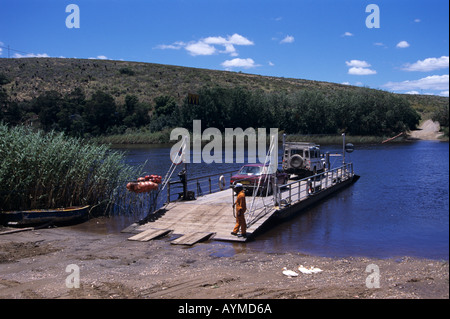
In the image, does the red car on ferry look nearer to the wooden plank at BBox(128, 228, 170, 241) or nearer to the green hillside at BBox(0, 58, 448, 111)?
the wooden plank at BBox(128, 228, 170, 241)

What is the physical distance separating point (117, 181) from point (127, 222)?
228 centimetres

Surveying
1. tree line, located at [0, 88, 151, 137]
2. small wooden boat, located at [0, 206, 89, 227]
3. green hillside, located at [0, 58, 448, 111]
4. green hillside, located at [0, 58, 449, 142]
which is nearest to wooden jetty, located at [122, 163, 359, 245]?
small wooden boat, located at [0, 206, 89, 227]

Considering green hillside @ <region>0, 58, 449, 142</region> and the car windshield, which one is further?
green hillside @ <region>0, 58, 449, 142</region>

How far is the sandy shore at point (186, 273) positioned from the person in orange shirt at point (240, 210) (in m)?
0.76

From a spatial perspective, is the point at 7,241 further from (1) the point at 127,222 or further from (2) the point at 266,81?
(2) the point at 266,81

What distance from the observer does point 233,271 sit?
10.2m

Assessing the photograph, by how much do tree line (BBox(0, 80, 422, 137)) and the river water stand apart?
23.9 meters

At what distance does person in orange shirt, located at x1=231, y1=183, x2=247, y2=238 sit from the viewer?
1312 centimetres

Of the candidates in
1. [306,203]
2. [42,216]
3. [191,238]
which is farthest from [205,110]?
[191,238]

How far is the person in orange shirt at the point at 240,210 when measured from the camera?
1312 centimetres

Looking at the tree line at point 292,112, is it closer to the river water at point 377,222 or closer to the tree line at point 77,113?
the tree line at point 77,113

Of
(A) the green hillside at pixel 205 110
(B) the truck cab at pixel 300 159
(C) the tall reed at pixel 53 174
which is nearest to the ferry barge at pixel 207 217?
(C) the tall reed at pixel 53 174
